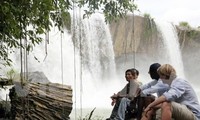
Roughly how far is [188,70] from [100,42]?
25.8 feet

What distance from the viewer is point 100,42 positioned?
19109 millimetres

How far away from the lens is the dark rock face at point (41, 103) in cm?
578

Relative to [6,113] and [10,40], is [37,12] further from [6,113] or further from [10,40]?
[6,113]

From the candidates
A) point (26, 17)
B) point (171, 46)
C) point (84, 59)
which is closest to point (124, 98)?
point (26, 17)

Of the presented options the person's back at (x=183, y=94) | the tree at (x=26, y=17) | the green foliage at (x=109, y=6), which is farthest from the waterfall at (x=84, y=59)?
the person's back at (x=183, y=94)

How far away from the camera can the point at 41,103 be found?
19.2 ft

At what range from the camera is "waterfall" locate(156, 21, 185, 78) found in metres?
22.4

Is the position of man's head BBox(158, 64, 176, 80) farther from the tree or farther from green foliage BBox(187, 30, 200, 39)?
green foliage BBox(187, 30, 200, 39)

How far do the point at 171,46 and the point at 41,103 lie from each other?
17.9 metres

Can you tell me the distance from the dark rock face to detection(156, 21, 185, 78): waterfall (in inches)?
658

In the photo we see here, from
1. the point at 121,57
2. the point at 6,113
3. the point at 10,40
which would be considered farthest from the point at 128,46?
the point at 10,40

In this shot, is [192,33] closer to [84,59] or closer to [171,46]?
[171,46]

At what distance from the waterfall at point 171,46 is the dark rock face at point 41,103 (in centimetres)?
1671

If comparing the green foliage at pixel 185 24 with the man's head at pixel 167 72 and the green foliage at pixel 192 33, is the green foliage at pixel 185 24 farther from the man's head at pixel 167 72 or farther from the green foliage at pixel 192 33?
the man's head at pixel 167 72
